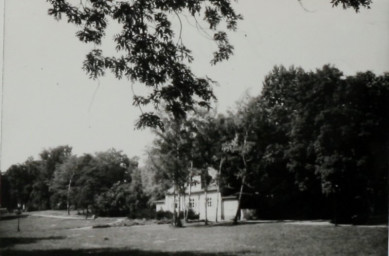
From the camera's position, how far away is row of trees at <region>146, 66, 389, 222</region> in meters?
26.5

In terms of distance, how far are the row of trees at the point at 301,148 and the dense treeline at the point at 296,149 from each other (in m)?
0.08

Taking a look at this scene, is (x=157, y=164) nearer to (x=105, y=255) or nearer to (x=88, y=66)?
(x=105, y=255)

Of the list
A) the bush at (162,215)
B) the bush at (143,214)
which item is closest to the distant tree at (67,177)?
the bush at (143,214)

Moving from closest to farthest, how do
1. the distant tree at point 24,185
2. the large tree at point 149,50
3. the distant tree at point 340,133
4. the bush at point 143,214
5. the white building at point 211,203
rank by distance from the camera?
the large tree at point 149,50 → the distant tree at point 340,133 → the white building at point 211,203 → the bush at point 143,214 → the distant tree at point 24,185

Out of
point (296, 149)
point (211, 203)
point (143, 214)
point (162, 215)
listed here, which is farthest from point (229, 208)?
point (296, 149)

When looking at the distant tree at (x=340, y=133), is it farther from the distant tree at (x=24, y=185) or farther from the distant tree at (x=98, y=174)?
the distant tree at (x=98, y=174)

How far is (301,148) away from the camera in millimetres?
33000

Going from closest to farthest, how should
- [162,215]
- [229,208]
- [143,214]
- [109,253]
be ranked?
[109,253] < [229,208] < [162,215] < [143,214]

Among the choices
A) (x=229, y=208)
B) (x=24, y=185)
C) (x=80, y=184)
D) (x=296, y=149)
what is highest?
(x=296, y=149)

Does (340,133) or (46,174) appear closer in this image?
(340,133)

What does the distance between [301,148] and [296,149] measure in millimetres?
449

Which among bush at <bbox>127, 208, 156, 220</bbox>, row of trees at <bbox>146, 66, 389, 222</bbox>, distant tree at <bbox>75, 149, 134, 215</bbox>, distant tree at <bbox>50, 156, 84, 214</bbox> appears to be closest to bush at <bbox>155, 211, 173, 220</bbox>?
bush at <bbox>127, 208, 156, 220</bbox>

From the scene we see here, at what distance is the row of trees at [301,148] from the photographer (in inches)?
1045

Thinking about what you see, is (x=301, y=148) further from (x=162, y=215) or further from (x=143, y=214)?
(x=143, y=214)
